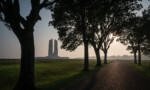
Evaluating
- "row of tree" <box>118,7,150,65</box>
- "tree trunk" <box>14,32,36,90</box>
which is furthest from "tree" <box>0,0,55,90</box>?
"row of tree" <box>118,7,150,65</box>

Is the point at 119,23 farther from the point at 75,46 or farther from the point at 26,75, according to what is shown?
the point at 26,75

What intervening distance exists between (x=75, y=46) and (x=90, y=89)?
21.1 m

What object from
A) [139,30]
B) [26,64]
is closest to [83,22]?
[26,64]

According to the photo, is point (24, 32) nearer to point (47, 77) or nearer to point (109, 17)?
point (47, 77)

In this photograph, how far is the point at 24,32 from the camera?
9.28 m

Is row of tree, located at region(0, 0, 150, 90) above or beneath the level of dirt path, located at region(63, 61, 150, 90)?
above

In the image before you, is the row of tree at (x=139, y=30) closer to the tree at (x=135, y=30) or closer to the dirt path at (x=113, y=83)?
the tree at (x=135, y=30)

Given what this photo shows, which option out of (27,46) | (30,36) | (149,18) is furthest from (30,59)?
(149,18)

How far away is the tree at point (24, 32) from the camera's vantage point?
8922 mm

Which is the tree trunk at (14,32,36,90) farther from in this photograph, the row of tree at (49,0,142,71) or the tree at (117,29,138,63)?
the tree at (117,29,138,63)

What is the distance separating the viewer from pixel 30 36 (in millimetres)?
9492

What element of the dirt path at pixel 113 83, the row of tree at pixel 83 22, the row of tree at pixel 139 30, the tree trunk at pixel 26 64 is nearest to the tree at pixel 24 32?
the tree trunk at pixel 26 64

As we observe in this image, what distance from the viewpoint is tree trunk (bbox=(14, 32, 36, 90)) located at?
8.98 m

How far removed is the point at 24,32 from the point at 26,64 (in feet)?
7.50
